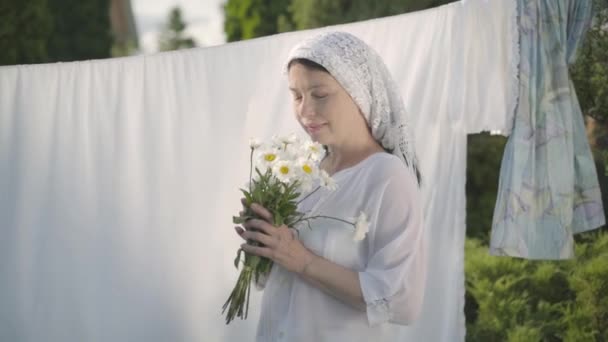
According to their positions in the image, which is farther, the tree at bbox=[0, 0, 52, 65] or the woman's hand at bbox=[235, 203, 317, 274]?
the tree at bbox=[0, 0, 52, 65]

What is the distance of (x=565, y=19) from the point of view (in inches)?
113

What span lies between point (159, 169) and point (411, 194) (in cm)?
177

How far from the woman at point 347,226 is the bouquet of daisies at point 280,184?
1.4 inches

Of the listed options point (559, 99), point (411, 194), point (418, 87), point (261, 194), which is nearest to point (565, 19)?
point (559, 99)

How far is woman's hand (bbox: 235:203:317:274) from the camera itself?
2.08m

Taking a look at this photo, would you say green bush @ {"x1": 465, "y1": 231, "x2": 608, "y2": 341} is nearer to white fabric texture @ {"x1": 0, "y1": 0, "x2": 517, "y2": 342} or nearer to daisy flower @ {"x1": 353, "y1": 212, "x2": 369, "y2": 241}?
white fabric texture @ {"x1": 0, "y1": 0, "x2": 517, "y2": 342}

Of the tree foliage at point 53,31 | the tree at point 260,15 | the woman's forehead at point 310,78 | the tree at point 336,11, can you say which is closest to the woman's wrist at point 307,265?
the woman's forehead at point 310,78

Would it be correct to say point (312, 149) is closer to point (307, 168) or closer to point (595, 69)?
point (307, 168)

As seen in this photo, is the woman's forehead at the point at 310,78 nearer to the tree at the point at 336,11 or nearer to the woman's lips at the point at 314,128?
the woman's lips at the point at 314,128

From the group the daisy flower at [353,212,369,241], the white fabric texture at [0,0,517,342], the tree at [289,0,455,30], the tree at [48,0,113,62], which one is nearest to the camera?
the daisy flower at [353,212,369,241]

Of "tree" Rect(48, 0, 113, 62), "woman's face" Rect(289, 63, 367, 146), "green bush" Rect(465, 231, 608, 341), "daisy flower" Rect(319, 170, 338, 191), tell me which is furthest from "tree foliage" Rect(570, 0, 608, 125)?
"tree" Rect(48, 0, 113, 62)

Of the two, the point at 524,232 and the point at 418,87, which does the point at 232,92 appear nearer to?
the point at 418,87

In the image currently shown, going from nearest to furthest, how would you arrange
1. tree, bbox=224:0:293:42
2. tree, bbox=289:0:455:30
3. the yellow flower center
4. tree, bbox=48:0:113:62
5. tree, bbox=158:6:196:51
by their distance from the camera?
the yellow flower center
tree, bbox=289:0:455:30
tree, bbox=224:0:293:42
tree, bbox=48:0:113:62
tree, bbox=158:6:196:51

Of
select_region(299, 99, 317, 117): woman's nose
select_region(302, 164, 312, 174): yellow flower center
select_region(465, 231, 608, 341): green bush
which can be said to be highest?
select_region(299, 99, 317, 117): woman's nose
